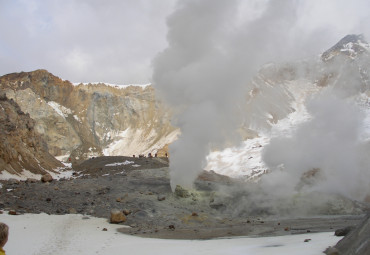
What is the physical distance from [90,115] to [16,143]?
81451 millimetres

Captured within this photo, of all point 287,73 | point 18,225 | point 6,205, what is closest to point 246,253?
point 18,225

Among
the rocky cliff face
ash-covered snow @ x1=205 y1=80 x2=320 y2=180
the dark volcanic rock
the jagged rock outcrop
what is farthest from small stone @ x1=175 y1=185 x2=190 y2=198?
the rocky cliff face

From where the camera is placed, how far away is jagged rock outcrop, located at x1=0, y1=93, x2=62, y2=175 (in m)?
28.5

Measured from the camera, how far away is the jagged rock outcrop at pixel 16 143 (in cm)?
2853

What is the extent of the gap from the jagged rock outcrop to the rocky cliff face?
50.6m

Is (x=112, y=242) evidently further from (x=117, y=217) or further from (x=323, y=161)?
(x=323, y=161)

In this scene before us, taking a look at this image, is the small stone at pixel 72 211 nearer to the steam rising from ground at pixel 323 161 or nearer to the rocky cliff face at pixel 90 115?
the steam rising from ground at pixel 323 161

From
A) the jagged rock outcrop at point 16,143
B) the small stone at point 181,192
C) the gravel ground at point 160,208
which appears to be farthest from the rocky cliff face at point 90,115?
the small stone at point 181,192

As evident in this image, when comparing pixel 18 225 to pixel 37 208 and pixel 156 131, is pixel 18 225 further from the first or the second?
pixel 156 131

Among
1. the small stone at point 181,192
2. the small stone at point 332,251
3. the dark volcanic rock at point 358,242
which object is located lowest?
the small stone at point 332,251

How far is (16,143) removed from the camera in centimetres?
3191

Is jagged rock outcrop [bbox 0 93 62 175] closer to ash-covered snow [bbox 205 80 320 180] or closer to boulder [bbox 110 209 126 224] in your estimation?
boulder [bbox 110 209 126 224]

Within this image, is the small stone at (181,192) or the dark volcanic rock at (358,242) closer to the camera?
the dark volcanic rock at (358,242)

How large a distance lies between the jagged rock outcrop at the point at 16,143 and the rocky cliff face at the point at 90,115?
1992 inches
